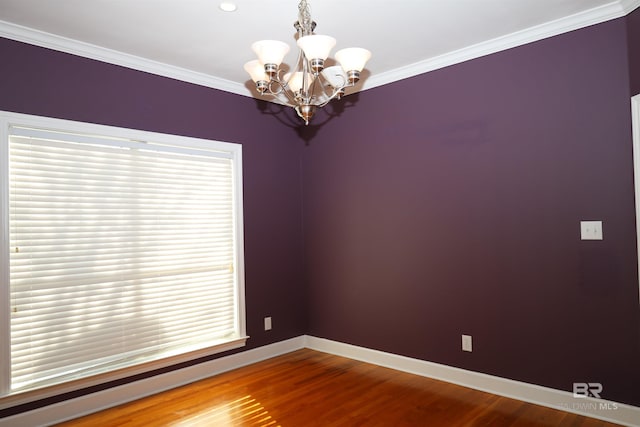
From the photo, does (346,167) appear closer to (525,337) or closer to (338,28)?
(338,28)

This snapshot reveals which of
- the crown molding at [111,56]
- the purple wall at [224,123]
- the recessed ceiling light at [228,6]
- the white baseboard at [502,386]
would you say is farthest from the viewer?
the purple wall at [224,123]

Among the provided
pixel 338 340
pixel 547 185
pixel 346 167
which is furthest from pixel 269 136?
pixel 547 185

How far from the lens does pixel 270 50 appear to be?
82.3 inches

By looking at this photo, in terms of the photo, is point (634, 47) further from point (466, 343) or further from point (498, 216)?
point (466, 343)

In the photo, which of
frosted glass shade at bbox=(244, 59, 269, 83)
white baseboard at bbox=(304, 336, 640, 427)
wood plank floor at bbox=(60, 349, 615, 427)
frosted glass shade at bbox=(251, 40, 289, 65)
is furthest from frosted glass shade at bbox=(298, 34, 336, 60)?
white baseboard at bbox=(304, 336, 640, 427)

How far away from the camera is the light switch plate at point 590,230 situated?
2805 millimetres

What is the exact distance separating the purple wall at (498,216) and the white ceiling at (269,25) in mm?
159

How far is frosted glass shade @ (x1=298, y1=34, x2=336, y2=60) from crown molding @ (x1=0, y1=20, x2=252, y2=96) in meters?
1.97

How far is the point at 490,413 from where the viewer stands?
292cm

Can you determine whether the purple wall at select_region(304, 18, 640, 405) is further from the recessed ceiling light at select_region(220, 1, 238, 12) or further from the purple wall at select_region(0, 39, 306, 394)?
the recessed ceiling light at select_region(220, 1, 238, 12)

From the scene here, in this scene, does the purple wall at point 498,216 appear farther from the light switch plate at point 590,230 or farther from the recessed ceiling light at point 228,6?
the recessed ceiling light at point 228,6

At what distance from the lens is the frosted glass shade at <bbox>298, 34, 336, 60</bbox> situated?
2037 millimetres

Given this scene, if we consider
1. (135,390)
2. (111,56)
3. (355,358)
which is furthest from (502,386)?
(111,56)

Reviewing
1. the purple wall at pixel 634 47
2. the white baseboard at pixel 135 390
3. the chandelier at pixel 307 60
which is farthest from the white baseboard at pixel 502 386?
the chandelier at pixel 307 60
